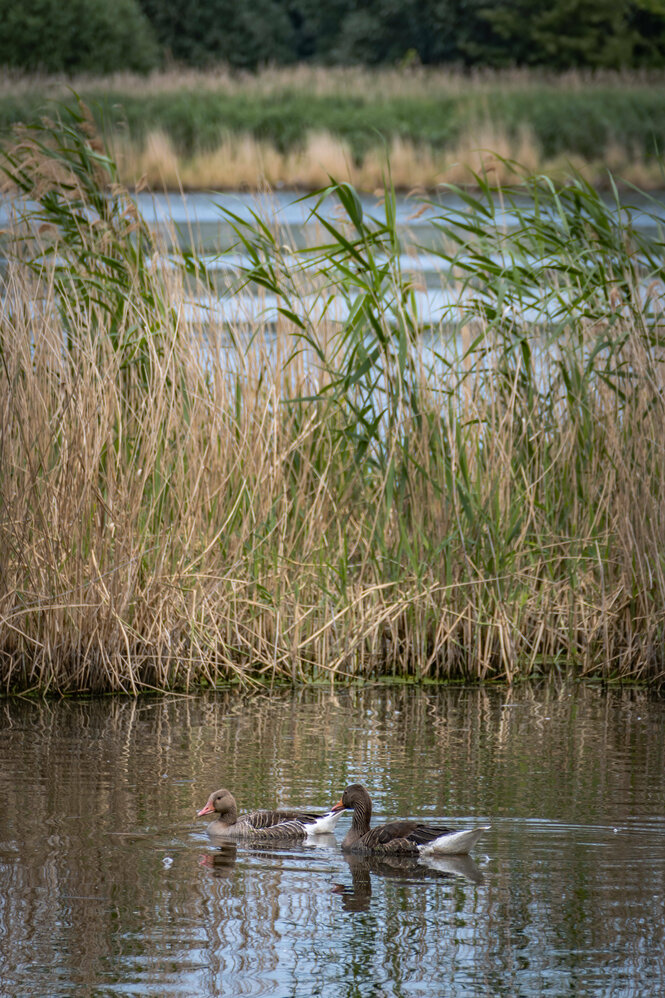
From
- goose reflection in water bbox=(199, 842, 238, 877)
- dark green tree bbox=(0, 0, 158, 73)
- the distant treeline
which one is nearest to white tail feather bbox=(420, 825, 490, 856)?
goose reflection in water bbox=(199, 842, 238, 877)

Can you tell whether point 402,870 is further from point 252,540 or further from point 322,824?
point 252,540

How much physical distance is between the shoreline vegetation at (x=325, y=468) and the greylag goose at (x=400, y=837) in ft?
6.71

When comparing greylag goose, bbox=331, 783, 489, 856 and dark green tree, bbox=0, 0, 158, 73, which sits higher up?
dark green tree, bbox=0, 0, 158, 73

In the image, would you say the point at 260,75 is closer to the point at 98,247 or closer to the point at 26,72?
the point at 26,72

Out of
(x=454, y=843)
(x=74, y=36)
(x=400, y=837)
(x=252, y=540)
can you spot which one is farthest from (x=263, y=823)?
(x=74, y=36)

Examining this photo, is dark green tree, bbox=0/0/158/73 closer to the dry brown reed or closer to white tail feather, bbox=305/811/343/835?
the dry brown reed

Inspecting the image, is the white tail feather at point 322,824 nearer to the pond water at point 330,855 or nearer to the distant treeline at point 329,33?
the pond water at point 330,855

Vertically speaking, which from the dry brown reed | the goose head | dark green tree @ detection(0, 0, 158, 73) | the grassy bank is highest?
dark green tree @ detection(0, 0, 158, 73)

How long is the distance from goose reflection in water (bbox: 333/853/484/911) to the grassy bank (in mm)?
28212

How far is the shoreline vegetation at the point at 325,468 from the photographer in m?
6.80

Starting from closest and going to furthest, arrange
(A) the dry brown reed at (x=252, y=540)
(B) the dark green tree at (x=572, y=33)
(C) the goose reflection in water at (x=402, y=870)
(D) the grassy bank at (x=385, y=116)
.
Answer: (C) the goose reflection in water at (x=402, y=870)
(A) the dry brown reed at (x=252, y=540)
(D) the grassy bank at (x=385, y=116)
(B) the dark green tree at (x=572, y=33)

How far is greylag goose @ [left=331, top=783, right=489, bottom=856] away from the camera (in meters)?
4.51

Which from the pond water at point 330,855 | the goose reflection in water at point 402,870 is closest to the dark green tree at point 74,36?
the pond water at point 330,855

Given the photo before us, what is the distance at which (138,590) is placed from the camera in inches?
266
